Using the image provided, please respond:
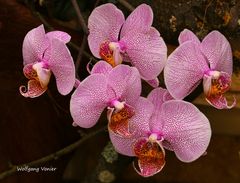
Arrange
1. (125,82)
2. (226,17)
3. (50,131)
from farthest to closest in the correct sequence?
(50,131) → (226,17) → (125,82)

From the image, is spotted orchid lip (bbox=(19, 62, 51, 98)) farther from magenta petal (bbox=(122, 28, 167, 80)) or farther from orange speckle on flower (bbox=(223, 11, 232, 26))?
orange speckle on flower (bbox=(223, 11, 232, 26))

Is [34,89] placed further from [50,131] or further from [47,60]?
[50,131]

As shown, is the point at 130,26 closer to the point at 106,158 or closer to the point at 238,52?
the point at 238,52

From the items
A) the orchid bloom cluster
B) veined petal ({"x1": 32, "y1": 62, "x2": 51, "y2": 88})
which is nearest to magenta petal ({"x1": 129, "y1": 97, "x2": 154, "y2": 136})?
the orchid bloom cluster

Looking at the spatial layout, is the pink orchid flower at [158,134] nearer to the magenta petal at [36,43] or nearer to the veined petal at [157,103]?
the veined petal at [157,103]

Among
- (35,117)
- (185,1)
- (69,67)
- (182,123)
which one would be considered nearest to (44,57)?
(69,67)

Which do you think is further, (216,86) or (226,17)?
(226,17)

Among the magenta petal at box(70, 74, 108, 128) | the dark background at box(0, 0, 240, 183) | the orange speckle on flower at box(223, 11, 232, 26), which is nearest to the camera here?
the magenta petal at box(70, 74, 108, 128)

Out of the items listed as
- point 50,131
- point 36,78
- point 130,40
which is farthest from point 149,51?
point 50,131
